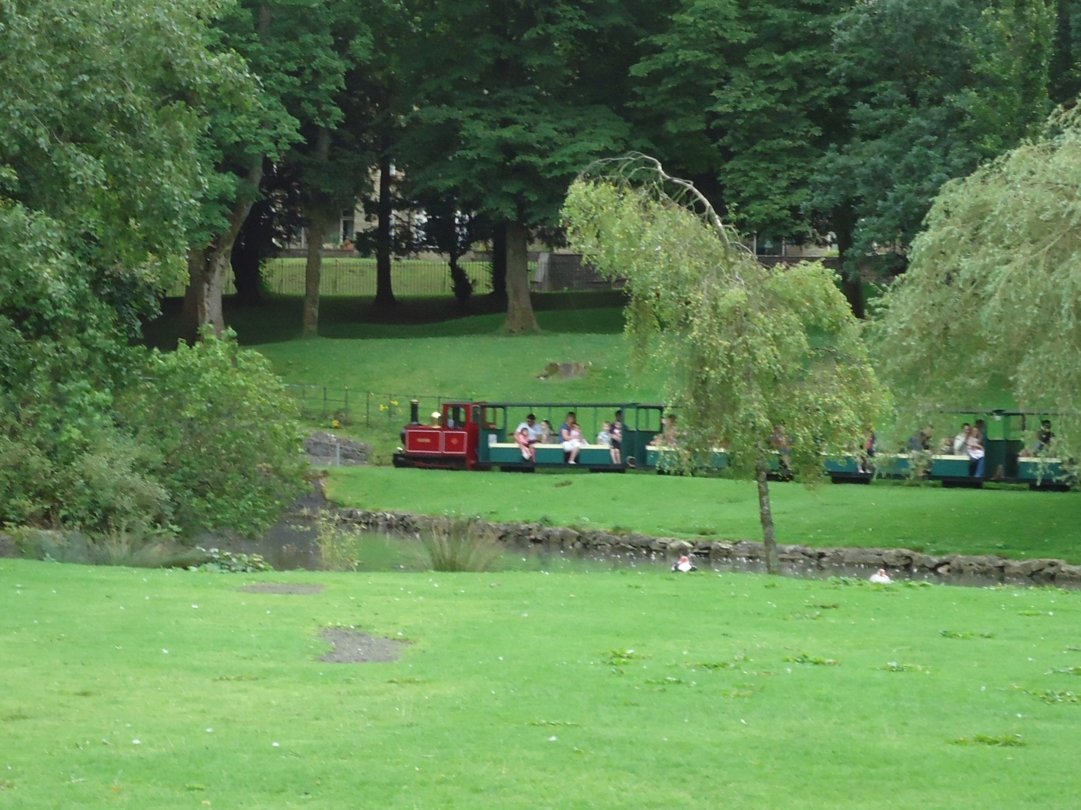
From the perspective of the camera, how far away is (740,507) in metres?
32.6

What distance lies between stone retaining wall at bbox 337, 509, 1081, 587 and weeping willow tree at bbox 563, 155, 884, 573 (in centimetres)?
528

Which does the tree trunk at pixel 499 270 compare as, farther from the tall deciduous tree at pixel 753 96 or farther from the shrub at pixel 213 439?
the shrub at pixel 213 439

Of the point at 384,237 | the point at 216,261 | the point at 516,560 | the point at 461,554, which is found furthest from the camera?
the point at 384,237

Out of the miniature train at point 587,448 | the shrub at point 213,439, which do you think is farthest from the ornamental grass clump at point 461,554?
the miniature train at point 587,448

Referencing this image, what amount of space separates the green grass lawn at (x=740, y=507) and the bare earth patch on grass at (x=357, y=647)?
16091 millimetres

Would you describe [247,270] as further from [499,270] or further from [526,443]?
[526,443]

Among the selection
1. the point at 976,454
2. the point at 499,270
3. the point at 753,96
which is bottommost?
the point at 976,454

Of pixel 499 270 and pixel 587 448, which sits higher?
pixel 499 270

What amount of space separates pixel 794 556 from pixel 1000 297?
7339mm

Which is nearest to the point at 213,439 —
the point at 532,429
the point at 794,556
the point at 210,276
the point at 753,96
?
the point at 794,556

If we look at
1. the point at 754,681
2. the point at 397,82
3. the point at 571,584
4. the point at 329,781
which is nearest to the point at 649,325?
the point at 571,584

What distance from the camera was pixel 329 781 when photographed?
8.06m

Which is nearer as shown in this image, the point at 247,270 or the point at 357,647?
the point at 357,647

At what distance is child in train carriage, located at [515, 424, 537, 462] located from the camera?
3834 centimetres
